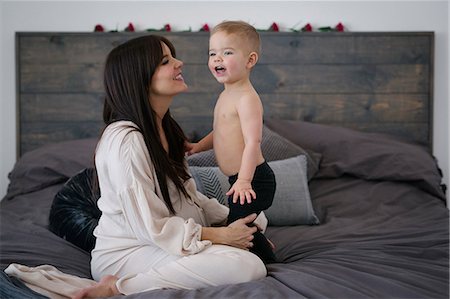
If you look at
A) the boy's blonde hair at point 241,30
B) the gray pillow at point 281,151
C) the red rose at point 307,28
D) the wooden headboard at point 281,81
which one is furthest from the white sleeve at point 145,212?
the red rose at point 307,28

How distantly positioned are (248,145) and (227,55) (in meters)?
0.25

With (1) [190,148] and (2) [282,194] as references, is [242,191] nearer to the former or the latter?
(1) [190,148]

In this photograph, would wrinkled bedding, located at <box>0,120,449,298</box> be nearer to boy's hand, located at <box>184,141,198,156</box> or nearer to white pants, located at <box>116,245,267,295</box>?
white pants, located at <box>116,245,267,295</box>

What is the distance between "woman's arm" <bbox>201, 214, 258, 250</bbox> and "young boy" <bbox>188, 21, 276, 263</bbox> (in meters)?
0.04

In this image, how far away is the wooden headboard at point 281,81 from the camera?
3332mm

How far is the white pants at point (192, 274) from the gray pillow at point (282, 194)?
0.70m

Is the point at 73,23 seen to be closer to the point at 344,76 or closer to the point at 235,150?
the point at 344,76

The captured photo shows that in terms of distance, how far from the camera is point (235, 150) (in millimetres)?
1849

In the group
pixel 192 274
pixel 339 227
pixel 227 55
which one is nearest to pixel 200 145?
pixel 227 55

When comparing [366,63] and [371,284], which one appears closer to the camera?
[371,284]

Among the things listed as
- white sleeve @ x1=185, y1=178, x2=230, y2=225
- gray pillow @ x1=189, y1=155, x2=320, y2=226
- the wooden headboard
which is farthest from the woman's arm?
the wooden headboard

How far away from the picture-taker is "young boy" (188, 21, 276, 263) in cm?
179

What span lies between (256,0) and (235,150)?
1700 mm

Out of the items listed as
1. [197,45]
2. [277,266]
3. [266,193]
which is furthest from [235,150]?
[197,45]
